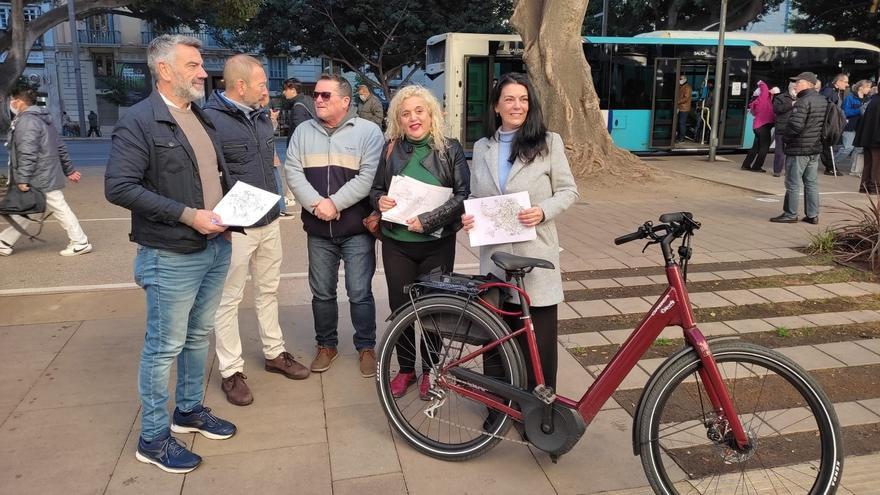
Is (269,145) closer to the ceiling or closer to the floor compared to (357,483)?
closer to the ceiling

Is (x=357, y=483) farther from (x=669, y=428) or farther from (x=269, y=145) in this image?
(x=269, y=145)

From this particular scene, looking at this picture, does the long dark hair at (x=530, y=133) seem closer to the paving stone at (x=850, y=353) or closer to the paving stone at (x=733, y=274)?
the paving stone at (x=850, y=353)

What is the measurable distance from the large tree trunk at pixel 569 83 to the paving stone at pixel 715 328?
7.21 m

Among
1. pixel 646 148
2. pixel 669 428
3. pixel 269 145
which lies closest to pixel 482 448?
pixel 669 428

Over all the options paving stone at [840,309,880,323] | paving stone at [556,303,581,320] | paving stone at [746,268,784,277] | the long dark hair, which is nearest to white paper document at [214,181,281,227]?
the long dark hair

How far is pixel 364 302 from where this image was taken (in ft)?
13.5

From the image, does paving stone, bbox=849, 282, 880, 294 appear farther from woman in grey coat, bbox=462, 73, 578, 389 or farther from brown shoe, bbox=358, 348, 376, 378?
brown shoe, bbox=358, 348, 376, 378

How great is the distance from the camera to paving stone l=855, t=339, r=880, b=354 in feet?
14.6

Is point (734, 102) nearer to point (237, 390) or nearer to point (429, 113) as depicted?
point (429, 113)

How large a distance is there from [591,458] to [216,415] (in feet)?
6.55

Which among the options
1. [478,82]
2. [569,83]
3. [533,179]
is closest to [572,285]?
[533,179]

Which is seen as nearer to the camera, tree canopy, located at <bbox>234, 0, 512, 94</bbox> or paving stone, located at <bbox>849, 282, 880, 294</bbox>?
paving stone, located at <bbox>849, 282, 880, 294</bbox>

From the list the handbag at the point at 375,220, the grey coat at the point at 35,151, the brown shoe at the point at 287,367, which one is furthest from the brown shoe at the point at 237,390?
the grey coat at the point at 35,151

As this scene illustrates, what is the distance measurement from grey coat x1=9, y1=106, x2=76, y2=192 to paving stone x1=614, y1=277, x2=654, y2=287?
5836 millimetres
